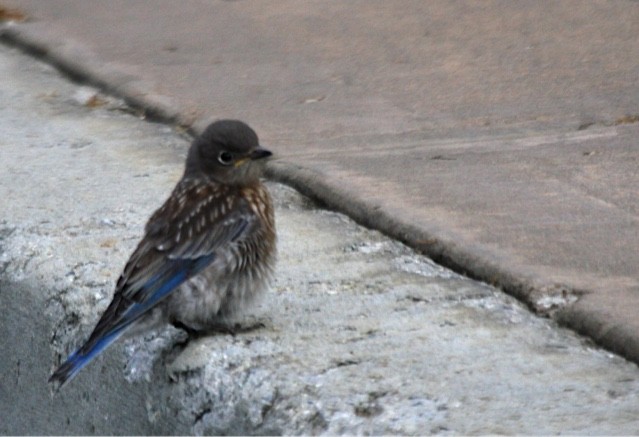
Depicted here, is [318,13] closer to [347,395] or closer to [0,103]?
[0,103]

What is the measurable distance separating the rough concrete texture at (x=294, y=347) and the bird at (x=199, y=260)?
0.10m

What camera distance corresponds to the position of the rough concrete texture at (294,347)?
3551mm

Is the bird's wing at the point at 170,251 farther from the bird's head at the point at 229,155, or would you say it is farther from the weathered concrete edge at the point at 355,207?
the weathered concrete edge at the point at 355,207

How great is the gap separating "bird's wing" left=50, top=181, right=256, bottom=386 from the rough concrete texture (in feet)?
0.58

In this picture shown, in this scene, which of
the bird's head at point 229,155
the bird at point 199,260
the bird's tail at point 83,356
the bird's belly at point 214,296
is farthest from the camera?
the bird's head at point 229,155

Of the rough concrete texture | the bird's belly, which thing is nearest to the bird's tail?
the rough concrete texture

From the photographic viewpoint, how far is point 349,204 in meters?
5.21

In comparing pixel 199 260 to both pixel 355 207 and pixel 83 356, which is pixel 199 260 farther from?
pixel 355 207

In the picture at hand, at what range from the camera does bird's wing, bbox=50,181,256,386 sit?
13.3 feet

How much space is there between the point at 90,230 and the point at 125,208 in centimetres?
25

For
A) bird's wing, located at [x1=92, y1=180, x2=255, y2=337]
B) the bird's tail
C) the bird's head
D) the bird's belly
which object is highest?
the bird's head

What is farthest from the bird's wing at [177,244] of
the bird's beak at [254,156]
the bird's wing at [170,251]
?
Answer: the bird's beak at [254,156]

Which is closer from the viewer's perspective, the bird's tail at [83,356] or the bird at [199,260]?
the bird's tail at [83,356]

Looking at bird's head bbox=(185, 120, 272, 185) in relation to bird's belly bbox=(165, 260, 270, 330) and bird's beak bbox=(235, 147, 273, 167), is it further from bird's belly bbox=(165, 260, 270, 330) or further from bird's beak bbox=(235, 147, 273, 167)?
bird's belly bbox=(165, 260, 270, 330)
